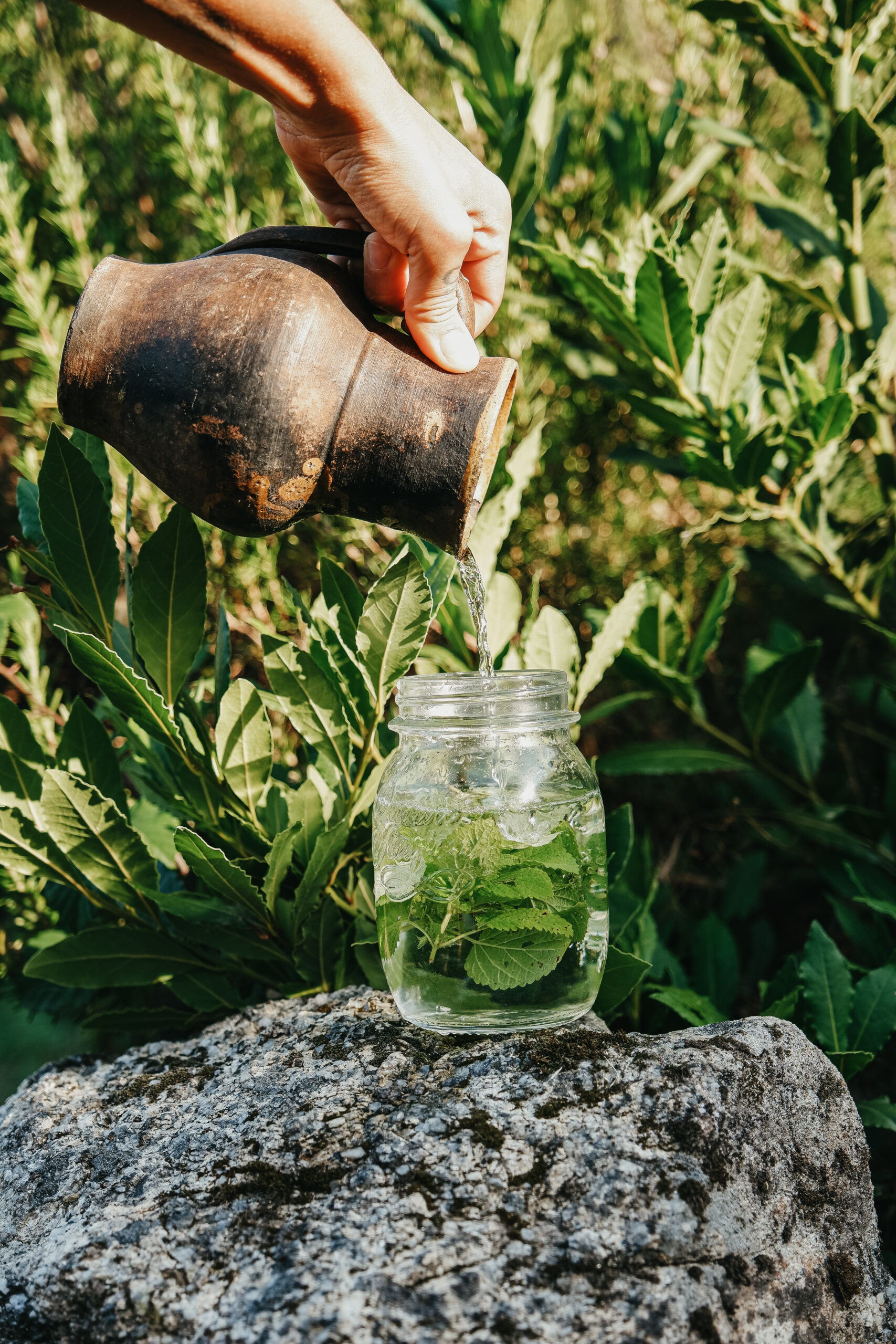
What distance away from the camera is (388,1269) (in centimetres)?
65

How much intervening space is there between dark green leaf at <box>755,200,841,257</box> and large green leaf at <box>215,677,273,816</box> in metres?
1.46

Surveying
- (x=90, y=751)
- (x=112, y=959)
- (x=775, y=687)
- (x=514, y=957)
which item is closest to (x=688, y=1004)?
(x=514, y=957)

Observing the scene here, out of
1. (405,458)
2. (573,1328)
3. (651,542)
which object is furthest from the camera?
(651,542)

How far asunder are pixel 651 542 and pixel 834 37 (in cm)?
102

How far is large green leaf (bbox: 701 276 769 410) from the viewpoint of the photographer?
1376 mm

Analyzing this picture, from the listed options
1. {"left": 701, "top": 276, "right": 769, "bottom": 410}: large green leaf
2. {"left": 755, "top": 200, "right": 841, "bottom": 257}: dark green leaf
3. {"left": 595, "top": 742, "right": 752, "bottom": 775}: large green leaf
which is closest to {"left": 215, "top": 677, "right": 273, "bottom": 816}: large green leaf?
{"left": 595, "top": 742, "right": 752, "bottom": 775}: large green leaf

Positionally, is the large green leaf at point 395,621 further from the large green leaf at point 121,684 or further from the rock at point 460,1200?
the rock at point 460,1200

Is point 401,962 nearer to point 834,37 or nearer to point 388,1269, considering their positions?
point 388,1269

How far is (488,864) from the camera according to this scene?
868mm

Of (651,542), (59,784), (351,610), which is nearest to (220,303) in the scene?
(351,610)

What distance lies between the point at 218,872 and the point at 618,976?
0.49 m

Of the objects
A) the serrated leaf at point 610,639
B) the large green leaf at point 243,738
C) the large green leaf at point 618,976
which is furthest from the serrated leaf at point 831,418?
the large green leaf at point 243,738

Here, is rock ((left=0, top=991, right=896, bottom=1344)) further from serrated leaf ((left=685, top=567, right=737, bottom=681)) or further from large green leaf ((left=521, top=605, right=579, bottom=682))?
serrated leaf ((left=685, top=567, right=737, bottom=681))

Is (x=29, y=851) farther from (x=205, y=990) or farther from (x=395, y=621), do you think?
(x=395, y=621)
